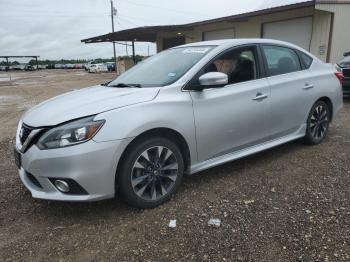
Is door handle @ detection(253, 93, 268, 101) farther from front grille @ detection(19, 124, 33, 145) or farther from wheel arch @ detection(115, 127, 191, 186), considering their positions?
front grille @ detection(19, 124, 33, 145)

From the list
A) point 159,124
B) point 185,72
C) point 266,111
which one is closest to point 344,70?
point 266,111

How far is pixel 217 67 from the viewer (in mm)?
3941

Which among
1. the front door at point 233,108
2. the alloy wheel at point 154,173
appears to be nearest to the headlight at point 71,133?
the alloy wheel at point 154,173

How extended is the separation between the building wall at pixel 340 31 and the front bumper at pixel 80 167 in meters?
12.7

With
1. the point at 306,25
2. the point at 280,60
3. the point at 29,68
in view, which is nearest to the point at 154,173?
the point at 280,60

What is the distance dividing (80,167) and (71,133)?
31 cm

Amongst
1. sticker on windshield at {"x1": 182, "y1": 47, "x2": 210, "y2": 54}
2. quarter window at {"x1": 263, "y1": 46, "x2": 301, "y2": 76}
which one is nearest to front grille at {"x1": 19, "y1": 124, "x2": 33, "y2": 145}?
sticker on windshield at {"x1": 182, "y1": 47, "x2": 210, "y2": 54}

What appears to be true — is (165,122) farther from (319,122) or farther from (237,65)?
(319,122)

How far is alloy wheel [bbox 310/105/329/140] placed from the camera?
5094 millimetres

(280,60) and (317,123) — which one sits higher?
(280,60)

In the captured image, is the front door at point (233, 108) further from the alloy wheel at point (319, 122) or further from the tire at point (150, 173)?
the alloy wheel at point (319, 122)

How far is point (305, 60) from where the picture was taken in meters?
5.02

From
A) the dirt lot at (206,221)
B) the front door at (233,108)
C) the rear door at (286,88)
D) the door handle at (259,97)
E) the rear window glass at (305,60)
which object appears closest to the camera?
the dirt lot at (206,221)

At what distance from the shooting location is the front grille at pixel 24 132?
127 inches
